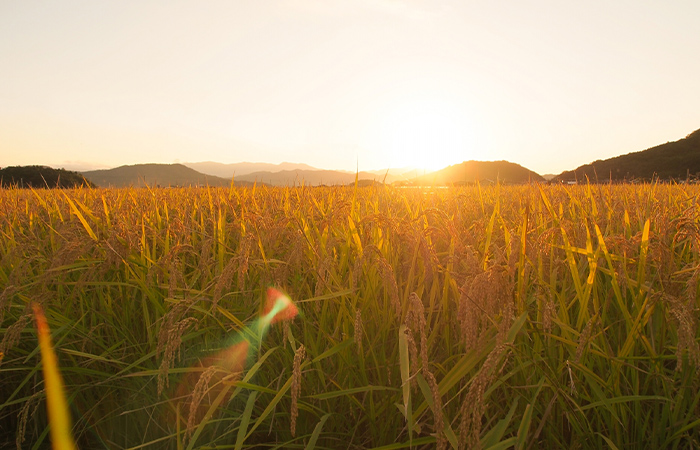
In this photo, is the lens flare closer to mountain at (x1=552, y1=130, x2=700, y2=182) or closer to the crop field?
the crop field

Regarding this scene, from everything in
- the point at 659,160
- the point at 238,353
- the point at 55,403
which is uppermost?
the point at 659,160

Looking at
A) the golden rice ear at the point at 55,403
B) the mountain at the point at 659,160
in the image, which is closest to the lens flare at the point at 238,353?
the golden rice ear at the point at 55,403

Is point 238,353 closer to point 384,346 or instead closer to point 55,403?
point 384,346

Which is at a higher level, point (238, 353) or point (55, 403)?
point (238, 353)

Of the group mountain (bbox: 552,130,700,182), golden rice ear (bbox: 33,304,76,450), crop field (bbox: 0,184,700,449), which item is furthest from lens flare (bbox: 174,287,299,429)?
mountain (bbox: 552,130,700,182)

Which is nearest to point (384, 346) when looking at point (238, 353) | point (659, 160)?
point (238, 353)

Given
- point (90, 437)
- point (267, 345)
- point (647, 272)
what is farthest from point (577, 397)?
point (90, 437)

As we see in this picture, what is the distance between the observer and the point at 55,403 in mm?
1784

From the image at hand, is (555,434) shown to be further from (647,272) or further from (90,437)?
(90,437)

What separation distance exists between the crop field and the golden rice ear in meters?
0.04

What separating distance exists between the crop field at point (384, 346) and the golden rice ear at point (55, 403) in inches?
1.6

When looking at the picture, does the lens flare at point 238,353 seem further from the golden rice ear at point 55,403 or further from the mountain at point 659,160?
the mountain at point 659,160

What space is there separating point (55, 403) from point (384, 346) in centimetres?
160

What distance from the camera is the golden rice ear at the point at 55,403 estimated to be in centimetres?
175
